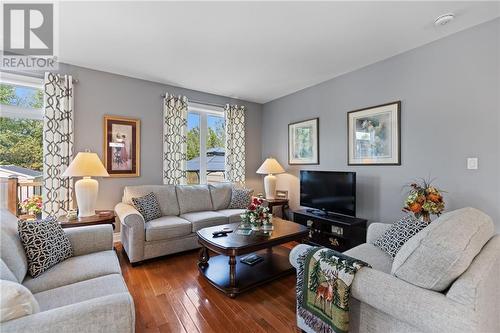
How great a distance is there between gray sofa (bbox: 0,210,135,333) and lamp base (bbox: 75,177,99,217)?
3.08 feet

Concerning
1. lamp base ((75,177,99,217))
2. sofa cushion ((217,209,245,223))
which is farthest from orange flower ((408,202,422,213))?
lamp base ((75,177,99,217))

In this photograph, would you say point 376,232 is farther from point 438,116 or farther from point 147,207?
point 147,207

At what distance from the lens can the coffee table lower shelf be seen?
2227 mm

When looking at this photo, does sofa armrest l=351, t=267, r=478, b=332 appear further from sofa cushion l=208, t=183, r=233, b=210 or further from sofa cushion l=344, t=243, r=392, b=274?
sofa cushion l=208, t=183, r=233, b=210

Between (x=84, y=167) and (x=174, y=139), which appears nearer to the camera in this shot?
(x=84, y=167)

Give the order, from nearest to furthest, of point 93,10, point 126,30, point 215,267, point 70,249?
1. point 70,249
2. point 93,10
3. point 126,30
4. point 215,267

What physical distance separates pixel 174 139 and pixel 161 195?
1013mm

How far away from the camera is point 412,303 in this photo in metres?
1.10

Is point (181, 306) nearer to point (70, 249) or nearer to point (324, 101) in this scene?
point (70, 249)

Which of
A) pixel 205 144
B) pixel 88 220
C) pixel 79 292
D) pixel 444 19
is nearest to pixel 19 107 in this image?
pixel 88 220

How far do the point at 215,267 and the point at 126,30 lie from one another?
2673 millimetres

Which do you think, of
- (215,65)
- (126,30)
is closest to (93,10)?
(126,30)

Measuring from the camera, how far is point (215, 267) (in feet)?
8.59

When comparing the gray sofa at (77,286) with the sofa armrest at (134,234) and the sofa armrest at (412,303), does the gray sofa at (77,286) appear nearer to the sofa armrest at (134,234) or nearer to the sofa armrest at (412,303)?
the sofa armrest at (134,234)
